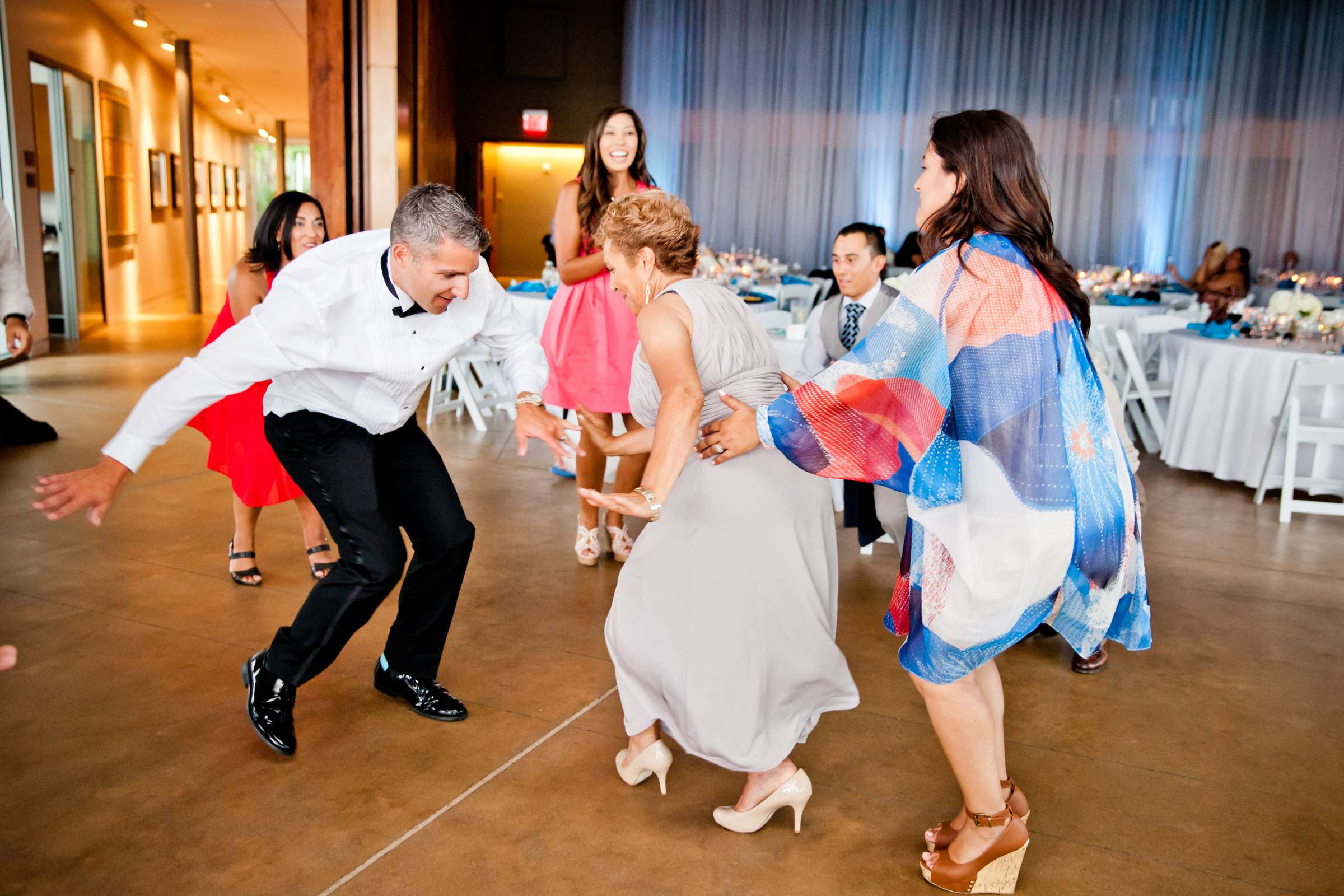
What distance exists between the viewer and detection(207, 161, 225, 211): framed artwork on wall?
2055 centimetres

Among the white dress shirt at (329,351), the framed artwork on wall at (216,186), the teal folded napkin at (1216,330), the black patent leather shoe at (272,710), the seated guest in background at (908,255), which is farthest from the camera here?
the framed artwork on wall at (216,186)

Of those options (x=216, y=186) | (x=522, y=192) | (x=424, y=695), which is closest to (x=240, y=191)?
(x=216, y=186)

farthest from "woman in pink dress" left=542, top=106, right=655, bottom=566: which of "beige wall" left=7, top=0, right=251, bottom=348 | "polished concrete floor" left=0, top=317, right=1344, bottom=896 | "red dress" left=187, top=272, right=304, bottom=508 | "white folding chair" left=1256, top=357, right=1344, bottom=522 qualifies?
"beige wall" left=7, top=0, right=251, bottom=348

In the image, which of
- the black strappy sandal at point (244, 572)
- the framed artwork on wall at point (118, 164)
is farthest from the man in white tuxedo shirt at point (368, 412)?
the framed artwork on wall at point (118, 164)

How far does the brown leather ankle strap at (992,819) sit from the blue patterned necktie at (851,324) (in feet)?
7.40

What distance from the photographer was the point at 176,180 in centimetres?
1652

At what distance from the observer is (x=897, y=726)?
288 cm

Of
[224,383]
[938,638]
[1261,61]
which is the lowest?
[938,638]

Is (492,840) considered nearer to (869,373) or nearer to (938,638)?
(938,638)

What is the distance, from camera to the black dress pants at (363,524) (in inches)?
98.3

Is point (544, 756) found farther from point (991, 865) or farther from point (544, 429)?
point (991, 865)

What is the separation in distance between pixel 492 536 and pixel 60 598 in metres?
1.59

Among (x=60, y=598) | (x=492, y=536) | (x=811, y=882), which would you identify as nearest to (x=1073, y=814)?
(x=811, y=882)

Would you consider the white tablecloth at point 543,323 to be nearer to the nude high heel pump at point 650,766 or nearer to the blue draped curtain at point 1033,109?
the nude high heel pump at point 650,766
